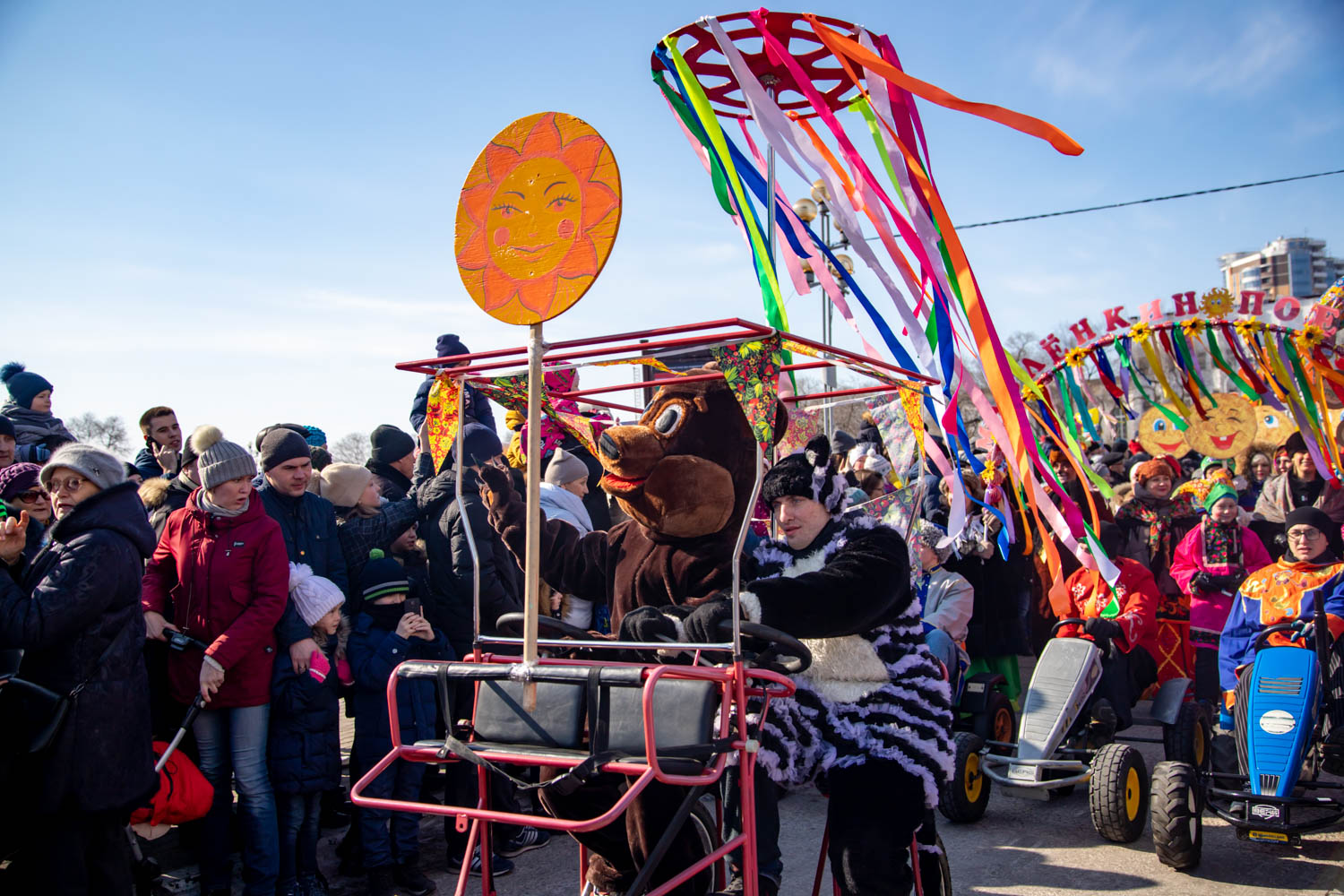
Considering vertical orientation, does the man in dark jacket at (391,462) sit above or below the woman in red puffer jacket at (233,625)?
above

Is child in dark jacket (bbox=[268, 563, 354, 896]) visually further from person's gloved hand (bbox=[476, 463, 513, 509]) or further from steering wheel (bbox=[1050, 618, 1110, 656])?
steering wheel (bbox=[1050, 618, 1110, 656])

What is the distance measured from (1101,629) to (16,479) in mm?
5069

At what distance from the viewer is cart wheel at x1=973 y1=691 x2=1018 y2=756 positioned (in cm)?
564

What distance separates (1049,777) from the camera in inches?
209

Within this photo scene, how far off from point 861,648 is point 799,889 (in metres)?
1.61

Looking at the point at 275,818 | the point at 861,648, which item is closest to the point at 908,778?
the point at 861,648

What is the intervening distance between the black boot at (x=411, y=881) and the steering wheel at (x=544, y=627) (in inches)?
56.7

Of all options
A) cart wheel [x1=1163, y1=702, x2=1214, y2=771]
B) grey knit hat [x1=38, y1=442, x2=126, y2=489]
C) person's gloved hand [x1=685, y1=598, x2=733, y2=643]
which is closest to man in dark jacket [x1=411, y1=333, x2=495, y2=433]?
grey knit hat [x1=38, y1=442, x2=126, y2=489]

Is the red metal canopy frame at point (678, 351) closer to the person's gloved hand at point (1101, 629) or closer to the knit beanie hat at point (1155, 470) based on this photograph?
the person's gloved hand at point (1101, 629)

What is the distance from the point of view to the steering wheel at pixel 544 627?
316 cm

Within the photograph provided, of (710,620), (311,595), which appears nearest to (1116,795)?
(710,620)

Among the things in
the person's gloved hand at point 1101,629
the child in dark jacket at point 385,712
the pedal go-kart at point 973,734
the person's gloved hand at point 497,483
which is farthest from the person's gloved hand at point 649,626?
the person's gloved hand at point 1101,629

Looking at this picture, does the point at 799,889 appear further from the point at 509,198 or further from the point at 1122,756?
the point at 509,198

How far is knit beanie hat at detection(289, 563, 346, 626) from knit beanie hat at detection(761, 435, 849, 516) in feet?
6.56
